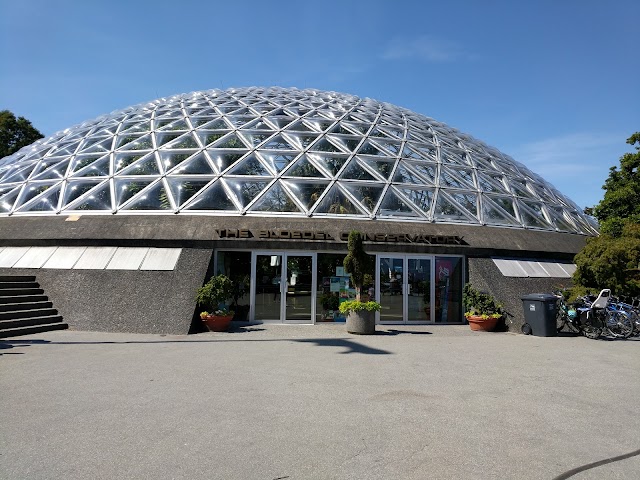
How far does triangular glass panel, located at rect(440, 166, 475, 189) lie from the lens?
1791 centimetres

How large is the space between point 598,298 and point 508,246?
397 cm

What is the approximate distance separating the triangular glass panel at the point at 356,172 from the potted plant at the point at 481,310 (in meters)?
5.49

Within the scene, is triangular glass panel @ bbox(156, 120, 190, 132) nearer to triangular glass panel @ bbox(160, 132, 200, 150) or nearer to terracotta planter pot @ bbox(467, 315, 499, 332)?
triangular glass panel @ bbox(160, 132, 200, 150)

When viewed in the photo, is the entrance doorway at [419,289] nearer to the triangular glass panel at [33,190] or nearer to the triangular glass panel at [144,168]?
the triangular glass panel at [144,168]

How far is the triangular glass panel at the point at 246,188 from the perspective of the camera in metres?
15.7

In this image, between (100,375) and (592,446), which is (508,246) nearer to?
(592,446)

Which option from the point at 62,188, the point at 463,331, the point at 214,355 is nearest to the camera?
the point at 214,355

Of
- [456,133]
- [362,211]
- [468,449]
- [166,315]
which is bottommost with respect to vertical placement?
[468,449]

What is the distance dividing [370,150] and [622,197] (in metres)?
13.2

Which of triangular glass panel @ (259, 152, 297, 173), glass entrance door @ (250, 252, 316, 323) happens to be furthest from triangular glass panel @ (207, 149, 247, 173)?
glass entrance door @ (250, 252, 316, 323)

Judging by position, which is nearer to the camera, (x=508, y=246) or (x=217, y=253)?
(x=217, y=253)

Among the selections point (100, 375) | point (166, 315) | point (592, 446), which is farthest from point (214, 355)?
point (592, 446)

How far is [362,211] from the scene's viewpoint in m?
15.9

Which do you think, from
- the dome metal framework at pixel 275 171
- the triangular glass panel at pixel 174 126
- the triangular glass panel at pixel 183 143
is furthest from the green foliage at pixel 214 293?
the triangular glass panel at pixel 174 126
